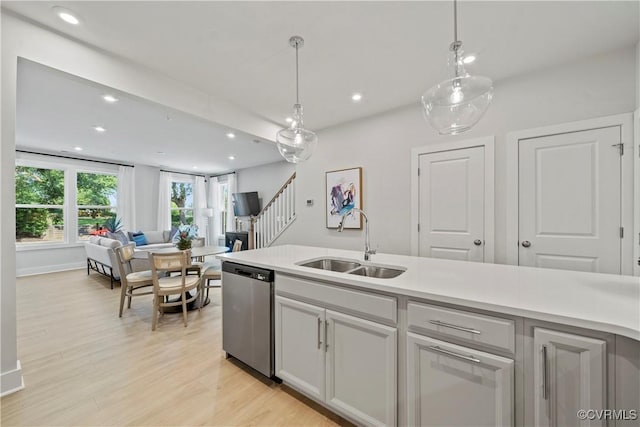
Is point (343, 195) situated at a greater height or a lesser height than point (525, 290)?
greater

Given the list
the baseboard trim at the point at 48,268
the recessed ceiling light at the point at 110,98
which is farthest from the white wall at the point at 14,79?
A: the baseboard trim at the point at 48,268

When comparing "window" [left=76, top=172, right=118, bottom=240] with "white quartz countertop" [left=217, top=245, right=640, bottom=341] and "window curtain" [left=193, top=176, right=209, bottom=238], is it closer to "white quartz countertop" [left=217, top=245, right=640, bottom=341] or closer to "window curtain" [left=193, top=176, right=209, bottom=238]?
"window curtain" [left=193, top=176, right=209, bottom=238]

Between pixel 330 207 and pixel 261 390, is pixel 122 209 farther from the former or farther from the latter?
pixel 261 390

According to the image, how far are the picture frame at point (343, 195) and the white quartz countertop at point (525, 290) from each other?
1.79 metres

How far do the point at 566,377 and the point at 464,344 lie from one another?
353 millimetres

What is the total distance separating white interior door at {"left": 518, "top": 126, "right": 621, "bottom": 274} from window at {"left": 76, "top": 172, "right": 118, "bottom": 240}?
8.37 metres

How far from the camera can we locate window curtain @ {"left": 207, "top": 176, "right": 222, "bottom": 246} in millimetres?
8711

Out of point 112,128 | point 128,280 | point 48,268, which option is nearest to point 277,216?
point 128,280

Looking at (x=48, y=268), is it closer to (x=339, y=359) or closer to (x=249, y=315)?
(x=249, y=315)

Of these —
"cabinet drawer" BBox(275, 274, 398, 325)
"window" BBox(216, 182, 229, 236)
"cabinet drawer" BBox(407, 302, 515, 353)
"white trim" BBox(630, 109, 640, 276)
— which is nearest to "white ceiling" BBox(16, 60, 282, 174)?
"window" BBox(216, 182, 229, 236)

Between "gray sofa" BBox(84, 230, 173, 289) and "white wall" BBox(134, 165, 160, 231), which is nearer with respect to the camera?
"gray sofa" BBox(84, 230, 173, 289)

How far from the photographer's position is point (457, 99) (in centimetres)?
152

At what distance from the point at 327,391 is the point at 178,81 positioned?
3191 mm

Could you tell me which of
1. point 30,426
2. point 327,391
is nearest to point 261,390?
point 327,391
